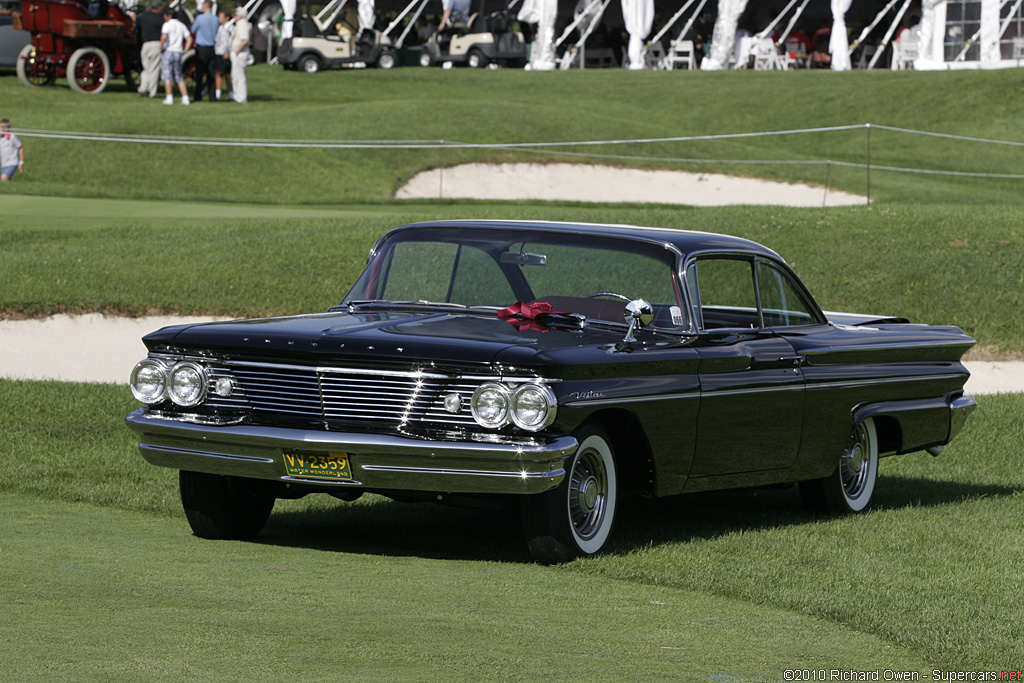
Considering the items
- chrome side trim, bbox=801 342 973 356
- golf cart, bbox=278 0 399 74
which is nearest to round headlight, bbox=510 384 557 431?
chrome side trim, bbox=801 342 973 356

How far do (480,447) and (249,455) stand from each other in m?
1.06

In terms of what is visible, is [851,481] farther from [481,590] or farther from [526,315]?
[481,590]

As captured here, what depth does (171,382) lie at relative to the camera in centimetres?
657

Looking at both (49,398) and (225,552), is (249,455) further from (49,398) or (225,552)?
(49,398)

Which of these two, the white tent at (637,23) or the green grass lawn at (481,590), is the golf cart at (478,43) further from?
the green grass lawn at (481,590)

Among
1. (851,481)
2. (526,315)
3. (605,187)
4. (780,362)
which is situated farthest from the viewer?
(605,187)

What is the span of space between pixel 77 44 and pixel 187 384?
31.3 m

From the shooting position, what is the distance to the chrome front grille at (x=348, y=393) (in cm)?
609

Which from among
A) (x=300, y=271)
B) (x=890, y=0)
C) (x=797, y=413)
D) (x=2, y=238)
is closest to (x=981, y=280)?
(x=300, y=271)

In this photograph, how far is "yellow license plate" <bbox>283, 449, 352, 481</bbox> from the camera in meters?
6.16

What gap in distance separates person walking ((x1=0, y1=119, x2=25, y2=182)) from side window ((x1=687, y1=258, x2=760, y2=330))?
18.7m

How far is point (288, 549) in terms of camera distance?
6.65m

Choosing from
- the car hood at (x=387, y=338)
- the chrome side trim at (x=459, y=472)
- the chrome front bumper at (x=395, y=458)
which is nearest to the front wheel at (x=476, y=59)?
the car hood at (x=387, y=338)

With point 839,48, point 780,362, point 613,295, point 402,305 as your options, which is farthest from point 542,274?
point 839,48
